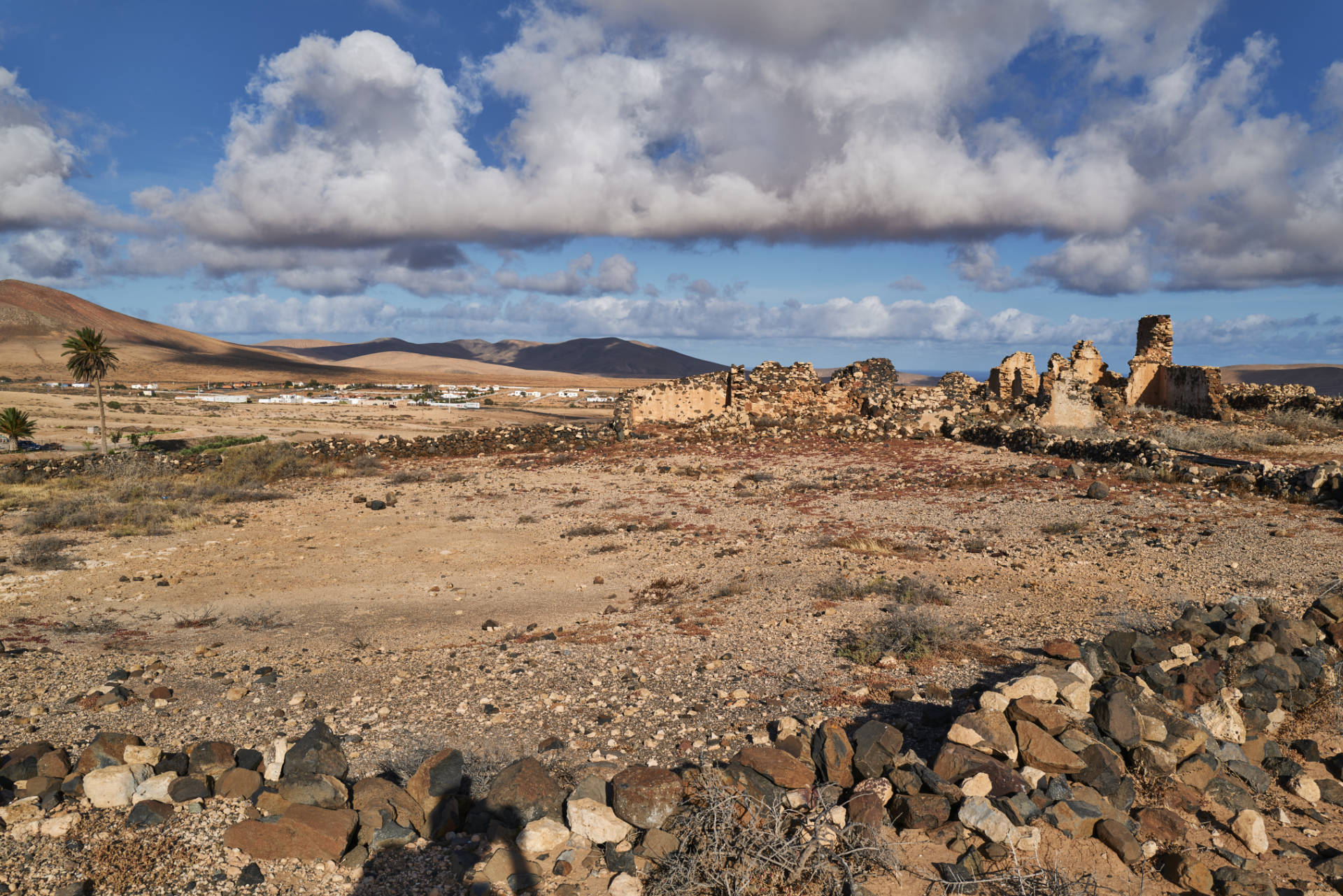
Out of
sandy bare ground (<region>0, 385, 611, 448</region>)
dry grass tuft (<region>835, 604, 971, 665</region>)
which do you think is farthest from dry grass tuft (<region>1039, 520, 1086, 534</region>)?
sandy bare ground (<region>0, 385, 611, 448</region>)

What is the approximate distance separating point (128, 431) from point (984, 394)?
35.5 metres

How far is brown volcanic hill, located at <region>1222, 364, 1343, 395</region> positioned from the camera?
78.1 meters

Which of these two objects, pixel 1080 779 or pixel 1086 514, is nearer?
pixel 1080 779

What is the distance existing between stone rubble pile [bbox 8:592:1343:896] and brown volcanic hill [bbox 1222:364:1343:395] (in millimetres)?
88444

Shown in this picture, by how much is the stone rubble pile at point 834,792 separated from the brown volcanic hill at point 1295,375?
290 feet

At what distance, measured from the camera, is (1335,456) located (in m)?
15.9

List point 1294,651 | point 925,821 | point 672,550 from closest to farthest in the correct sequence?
point 925,821 → point 1294,651 → point 672,550

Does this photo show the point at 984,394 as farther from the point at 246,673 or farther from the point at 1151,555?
the point at 246,673

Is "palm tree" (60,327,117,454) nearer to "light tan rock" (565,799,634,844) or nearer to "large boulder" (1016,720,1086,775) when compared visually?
"light tan rock" (565,799,634,844)

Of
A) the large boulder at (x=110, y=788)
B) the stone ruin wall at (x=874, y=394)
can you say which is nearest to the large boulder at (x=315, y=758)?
the large boulder at (x=110, y=788)

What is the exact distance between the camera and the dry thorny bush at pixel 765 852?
3.32 meters

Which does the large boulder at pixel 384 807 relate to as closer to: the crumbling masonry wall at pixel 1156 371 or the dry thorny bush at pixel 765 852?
the dry thorny bush at pixel 765 852

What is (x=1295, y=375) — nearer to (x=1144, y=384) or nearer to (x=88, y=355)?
(x=1144, y=384)

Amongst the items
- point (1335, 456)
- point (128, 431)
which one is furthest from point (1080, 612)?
point (128, 431)
